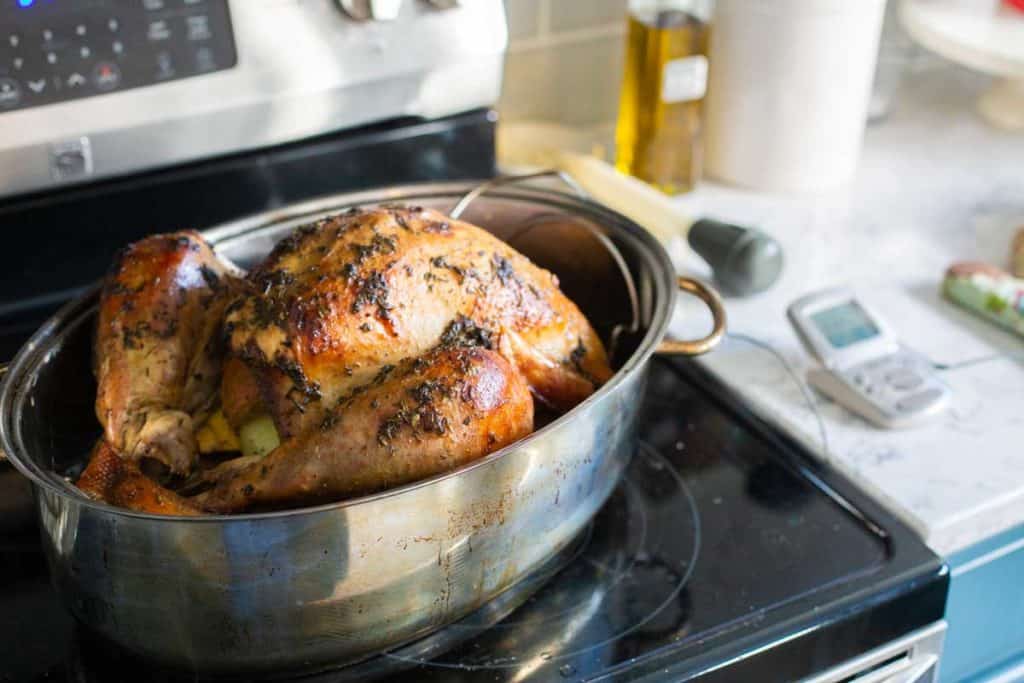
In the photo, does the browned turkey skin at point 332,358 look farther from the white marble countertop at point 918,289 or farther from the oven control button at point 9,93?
the white marble countertop at point 918,289

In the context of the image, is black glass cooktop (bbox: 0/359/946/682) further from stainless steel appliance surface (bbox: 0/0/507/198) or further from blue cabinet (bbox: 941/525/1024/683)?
stainless steel appliance surface (bbox: 0/0/507/198)

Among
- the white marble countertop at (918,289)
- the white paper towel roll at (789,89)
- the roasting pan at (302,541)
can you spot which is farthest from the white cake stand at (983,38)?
the roasting pan at (302,541)

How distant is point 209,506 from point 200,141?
0.37 m

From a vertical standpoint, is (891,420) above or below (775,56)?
below

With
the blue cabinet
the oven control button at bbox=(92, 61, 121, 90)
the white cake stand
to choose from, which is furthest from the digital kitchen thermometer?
the oven control button at bbox=(92, 61, 121, 90)

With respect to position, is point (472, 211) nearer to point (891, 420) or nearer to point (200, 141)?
point (200, 141)

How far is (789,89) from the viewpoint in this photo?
1330mm

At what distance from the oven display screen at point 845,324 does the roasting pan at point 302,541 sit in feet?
0.83

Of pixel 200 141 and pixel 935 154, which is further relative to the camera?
pixel 935 154

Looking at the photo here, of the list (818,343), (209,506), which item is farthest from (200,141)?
(818,343)

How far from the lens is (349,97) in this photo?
1.02 meters

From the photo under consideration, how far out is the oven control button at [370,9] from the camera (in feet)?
3.14

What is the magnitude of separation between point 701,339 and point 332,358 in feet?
0.89

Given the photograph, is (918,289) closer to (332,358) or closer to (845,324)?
(845,324)
